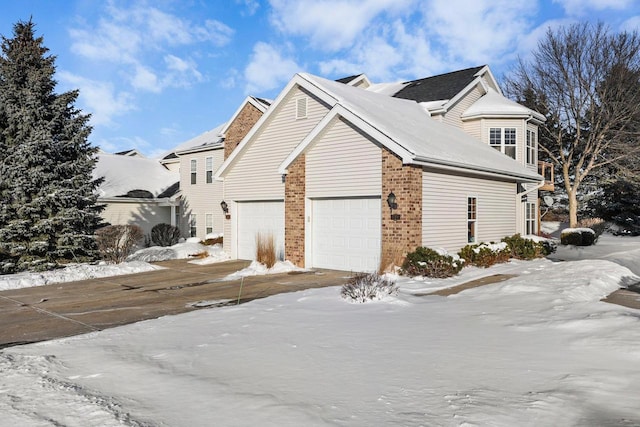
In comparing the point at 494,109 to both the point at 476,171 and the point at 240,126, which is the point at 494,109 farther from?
the point at 240,126

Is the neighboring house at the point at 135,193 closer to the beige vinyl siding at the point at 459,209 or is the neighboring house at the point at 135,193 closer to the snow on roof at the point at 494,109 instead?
the snow on roof at the point at 494,109

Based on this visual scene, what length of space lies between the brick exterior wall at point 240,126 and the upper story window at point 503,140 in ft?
36.8

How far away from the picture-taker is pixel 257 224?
18234 millimetres

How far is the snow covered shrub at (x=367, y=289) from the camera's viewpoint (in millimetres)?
8789

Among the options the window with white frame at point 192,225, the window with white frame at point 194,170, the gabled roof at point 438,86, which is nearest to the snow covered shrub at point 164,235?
the window with white frame at point 192,225

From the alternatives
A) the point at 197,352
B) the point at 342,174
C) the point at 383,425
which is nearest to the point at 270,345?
the point at 197,352

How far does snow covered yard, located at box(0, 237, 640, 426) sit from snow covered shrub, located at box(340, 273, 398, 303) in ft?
1.68

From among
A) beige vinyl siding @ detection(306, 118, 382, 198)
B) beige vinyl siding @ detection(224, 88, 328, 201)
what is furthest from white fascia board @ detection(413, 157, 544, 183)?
beige vinyl siding @ detection(224, 88, 328, 201)

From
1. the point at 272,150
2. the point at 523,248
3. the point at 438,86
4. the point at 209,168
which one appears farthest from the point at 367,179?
the point at 209,168

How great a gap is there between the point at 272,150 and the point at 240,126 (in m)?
7.03

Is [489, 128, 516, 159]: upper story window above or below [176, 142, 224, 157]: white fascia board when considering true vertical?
below

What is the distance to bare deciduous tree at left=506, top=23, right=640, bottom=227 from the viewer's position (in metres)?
28.7

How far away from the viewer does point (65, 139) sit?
55.0 ft

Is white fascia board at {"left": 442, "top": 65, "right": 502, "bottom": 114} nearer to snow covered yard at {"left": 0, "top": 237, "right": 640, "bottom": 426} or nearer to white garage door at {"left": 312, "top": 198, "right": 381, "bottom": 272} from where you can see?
white garage door at {"left": 312, "top": 198, "right": 381, "bottom": 272}
